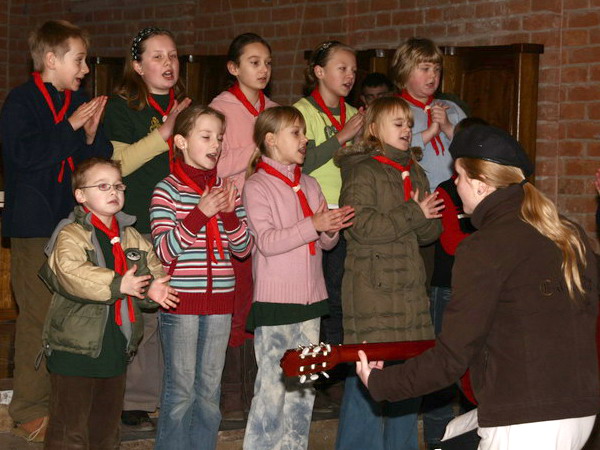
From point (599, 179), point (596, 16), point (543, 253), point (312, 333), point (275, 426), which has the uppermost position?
point (596, 16)

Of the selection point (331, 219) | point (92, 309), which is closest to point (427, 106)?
point (331, 219)

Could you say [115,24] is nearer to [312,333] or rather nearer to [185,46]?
[185,46]

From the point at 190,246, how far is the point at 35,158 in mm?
818

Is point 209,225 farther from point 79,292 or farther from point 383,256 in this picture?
point 383,256

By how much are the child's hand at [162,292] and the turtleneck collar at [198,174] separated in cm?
55

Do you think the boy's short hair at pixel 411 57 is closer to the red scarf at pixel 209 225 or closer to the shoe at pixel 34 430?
the red scarf at pixel 209 225

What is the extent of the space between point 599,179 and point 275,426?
2047 mm

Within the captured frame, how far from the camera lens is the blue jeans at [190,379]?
4.45m

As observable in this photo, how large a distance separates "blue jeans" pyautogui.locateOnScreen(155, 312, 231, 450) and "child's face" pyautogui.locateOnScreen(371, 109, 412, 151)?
3.83 ft

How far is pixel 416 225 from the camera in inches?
189

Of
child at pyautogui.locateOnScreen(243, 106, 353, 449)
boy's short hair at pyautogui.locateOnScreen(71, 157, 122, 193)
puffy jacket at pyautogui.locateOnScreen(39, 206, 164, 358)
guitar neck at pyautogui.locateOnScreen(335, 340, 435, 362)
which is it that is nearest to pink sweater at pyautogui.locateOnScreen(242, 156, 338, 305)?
child at pyautogui.locateOnScreen(243, 106, 353, 449)

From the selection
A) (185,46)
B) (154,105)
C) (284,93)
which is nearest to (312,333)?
(154,105)

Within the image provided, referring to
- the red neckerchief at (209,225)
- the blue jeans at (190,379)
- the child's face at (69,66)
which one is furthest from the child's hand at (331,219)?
the child's face at (69,66)

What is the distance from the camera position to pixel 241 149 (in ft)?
17.0
